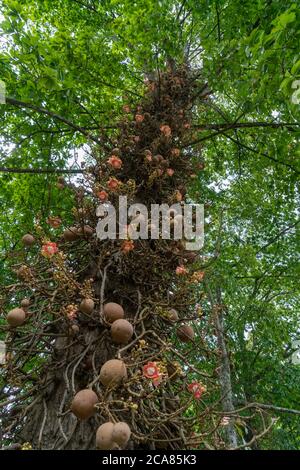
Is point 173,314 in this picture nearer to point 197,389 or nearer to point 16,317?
point 197,389

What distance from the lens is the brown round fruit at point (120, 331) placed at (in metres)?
1.47

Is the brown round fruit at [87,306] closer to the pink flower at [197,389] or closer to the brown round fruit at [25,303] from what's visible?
the brown round fruit at [25,303]

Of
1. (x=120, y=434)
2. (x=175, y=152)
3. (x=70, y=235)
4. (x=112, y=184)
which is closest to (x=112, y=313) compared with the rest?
(x=120, y=434)

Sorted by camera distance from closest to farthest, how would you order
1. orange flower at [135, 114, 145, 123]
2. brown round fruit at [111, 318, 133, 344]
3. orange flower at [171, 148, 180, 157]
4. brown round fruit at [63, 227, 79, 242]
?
1. brown round fruit at [111, 318, 133, 344]
2. brown round fruit at [63, 227, 79, 242]
3. orange flower at [171, 148, 180, 157]
4. orange flower at [135, 114, 145, 123]

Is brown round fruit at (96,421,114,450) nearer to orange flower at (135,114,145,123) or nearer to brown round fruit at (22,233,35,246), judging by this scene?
brown round fruit at (22,233,35,246)

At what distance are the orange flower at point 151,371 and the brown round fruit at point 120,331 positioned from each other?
17cm

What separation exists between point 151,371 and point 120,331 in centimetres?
21

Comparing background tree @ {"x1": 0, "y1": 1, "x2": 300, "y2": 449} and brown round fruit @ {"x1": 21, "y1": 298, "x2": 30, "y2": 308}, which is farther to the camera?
background tree @ {"x1": 0, "y1": 1, "x2": 300, "y2": 449}

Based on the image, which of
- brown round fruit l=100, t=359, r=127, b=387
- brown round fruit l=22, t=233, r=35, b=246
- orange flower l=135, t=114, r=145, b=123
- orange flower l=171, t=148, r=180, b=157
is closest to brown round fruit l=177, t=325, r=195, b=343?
brown round fruit l=100, t=359, r=127, b=387

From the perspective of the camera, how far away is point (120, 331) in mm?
1472

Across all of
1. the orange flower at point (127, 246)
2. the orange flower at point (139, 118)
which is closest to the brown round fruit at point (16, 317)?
the orange flower at point (127, 246)

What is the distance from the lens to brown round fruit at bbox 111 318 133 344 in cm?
147

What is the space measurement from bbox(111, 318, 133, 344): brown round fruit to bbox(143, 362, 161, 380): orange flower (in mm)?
168

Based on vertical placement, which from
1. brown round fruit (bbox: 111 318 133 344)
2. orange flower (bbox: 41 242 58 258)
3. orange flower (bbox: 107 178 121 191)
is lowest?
brown round fruit (bbox: 111 318 133 344)
